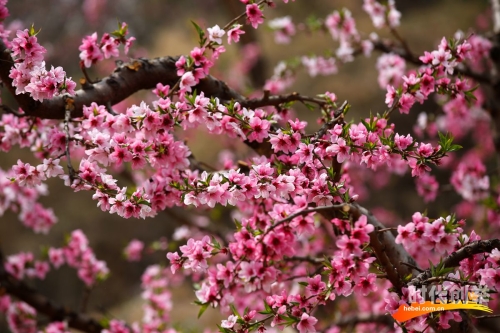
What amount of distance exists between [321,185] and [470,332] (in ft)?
2.89

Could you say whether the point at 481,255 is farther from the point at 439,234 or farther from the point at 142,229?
the point at 142,229

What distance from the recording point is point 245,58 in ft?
20.2

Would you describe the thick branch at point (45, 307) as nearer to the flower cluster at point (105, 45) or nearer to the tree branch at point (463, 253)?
the flower cluster at point (105, 45)

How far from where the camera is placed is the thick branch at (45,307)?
3.15m

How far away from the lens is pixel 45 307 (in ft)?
10.4

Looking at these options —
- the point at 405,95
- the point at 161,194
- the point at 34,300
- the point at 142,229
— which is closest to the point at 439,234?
the point at 405,95

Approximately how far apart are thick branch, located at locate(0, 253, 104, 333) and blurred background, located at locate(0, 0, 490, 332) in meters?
2.75

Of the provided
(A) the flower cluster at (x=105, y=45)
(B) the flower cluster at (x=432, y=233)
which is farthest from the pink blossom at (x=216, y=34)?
(B) the flower cluster at (x=432, y=233)

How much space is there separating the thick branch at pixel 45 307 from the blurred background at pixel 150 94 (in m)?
2.75

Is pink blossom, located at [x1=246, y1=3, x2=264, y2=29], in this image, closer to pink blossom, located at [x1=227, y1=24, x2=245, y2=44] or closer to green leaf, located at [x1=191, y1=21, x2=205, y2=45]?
pink blossom, located at [x1=227, y1=24, x2=245, y2=44]

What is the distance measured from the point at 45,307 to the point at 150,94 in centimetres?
327

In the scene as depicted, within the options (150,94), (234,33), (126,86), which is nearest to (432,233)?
(234,33)

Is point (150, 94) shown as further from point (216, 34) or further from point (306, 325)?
point (306, 325)

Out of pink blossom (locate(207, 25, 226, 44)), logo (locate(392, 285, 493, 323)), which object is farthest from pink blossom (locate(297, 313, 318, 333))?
pink blossom (locate(207, 25, 226, 44))
